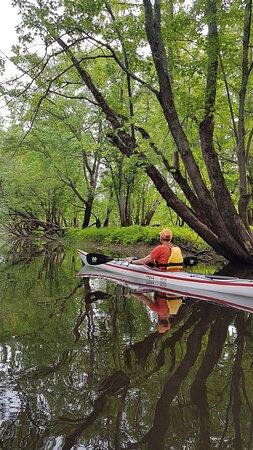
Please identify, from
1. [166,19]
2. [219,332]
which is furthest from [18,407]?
[166,19]

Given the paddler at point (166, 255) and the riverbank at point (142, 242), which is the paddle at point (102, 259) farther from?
the riverbank at point (142, 242)

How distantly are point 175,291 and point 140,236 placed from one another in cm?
953

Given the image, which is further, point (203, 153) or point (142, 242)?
point (142, 242)

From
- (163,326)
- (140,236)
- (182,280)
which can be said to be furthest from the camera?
(140,236)

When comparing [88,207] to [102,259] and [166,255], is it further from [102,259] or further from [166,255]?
[166,255]

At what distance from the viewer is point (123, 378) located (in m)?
4.01

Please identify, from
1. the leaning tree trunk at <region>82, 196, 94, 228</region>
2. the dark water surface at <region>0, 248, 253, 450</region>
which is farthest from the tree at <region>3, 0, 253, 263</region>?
the leaning tree trunk at <region>82, 196, 94, 228</region>

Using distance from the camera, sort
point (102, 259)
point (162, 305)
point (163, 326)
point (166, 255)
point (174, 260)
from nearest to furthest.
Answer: point (163, 326)
point (162, 305)
point (174, 260)
point (166, 255)
point (102, 259)

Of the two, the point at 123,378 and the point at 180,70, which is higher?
the point at 180,70

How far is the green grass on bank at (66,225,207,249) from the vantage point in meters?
17.3

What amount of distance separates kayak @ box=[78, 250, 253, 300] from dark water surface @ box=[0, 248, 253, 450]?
0.83 meters

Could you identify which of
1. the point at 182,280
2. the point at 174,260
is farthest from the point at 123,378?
the point at 174,260

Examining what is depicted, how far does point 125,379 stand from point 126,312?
2.89 m

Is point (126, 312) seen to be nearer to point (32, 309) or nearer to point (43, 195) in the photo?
point (32, 309)
